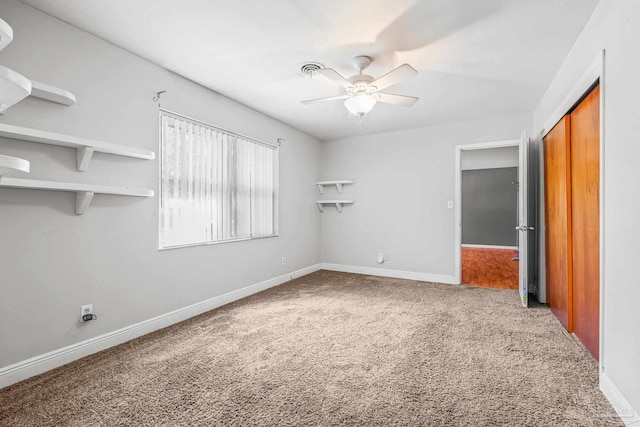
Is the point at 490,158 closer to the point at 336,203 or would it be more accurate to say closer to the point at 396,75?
the point at 336,203

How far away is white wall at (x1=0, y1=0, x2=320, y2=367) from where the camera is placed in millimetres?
1940

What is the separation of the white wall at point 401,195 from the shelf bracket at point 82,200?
3768mm

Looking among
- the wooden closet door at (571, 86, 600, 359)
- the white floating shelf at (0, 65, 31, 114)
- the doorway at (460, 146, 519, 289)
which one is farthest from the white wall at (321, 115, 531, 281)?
the white floating shelf at (0, 65, 31, 114)

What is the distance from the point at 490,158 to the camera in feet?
23.2

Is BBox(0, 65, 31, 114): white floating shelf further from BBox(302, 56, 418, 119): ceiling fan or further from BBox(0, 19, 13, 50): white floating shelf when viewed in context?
BBox(302, 56, 418, 119): ceiling fan

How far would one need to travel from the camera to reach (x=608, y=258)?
1.75 meters

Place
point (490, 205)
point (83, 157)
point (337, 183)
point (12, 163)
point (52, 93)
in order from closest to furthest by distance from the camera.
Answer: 1. point (12, 163)
2. point (52, 93)
3. point (83, 157)
4. point (337, 183)
5. point (490, 205)

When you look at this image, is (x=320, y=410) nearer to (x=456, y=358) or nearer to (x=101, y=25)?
(x=456, y=358)

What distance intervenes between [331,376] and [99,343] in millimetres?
1789

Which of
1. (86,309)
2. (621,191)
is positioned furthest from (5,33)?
(621,191)

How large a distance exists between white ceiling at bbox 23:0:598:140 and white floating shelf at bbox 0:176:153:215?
1.16 meters

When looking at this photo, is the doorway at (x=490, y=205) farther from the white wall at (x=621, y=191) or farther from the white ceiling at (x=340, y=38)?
the white wall at (x=621, y=191)

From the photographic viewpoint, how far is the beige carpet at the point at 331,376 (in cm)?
157

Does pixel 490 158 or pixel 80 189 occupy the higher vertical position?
pixel 490 158
